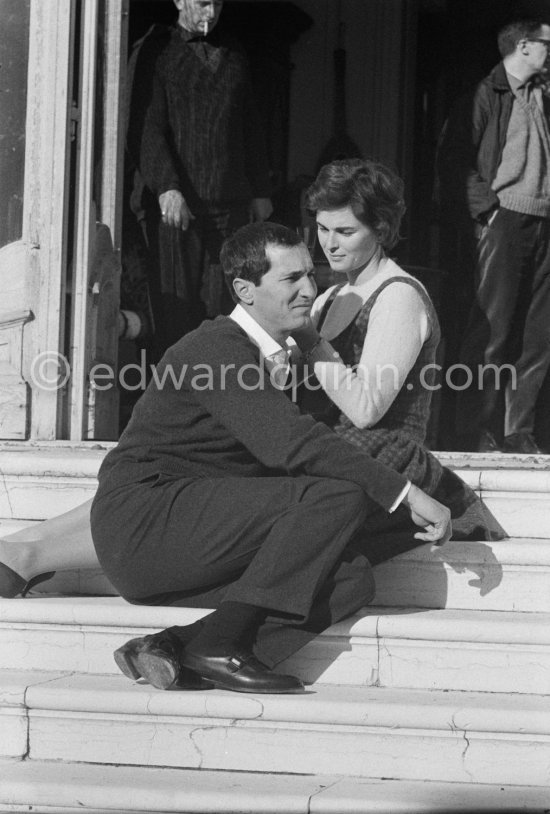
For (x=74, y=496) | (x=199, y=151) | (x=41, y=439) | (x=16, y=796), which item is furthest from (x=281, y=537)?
(x=199, y=151)

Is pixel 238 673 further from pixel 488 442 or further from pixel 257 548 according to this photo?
pixel 488 442

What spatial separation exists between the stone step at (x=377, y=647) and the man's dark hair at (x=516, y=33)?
9.46ft

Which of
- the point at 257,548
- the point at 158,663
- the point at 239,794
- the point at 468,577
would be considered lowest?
the point at 239,794

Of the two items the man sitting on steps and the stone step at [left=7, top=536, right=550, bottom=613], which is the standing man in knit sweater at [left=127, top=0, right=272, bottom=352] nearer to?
the man sitting on steps

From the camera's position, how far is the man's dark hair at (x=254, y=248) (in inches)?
134

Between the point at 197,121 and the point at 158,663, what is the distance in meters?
3.30

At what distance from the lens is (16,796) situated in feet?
9.57

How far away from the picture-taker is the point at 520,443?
539 cm

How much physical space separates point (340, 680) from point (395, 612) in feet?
0.82

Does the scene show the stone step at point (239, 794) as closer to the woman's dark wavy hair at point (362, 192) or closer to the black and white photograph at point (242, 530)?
the black and white photograph at point (242, 530)

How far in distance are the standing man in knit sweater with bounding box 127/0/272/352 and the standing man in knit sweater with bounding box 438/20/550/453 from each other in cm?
97

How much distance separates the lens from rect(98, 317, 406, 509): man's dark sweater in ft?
10.4

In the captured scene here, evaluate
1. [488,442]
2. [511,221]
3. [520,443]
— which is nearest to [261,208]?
[511,221]

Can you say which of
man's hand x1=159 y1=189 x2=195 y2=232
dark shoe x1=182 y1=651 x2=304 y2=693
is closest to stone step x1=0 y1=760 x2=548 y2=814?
dark shoe x1=182 y1=651 x2=304 y2=693
